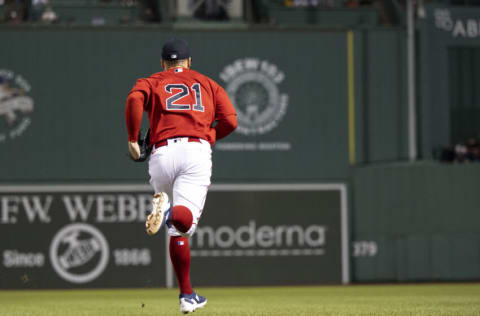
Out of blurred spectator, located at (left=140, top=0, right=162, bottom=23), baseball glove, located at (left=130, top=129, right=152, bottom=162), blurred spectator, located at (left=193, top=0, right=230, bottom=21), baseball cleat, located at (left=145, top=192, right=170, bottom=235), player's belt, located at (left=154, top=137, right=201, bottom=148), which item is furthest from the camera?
blurred spectator, located at (left=140, top=0, right=162, bottom=23)

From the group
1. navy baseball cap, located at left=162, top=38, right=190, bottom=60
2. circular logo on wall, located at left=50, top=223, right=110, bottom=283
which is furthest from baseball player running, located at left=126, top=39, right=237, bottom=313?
circular logo on wall, located at left=50, top=223, right=110, bottom=283

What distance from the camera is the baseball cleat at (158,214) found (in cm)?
573

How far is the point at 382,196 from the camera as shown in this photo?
619 inches

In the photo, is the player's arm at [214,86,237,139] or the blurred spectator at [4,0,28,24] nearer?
the player's arm at [214,86,237,139]

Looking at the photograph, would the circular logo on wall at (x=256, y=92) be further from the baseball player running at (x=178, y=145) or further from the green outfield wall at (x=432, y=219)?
the baseball player running at (x=178, y=145)

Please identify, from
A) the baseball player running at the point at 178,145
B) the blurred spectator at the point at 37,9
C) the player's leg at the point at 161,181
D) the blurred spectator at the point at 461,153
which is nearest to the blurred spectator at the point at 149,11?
the blurred spectator at the point at 37,9

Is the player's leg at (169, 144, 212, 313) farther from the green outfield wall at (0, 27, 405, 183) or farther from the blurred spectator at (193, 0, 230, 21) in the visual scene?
the blurred spectator at (193, 0, 230, 21)

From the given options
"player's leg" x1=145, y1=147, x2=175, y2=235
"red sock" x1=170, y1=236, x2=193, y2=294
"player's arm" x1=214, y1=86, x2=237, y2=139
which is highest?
"player's arm" x1=214, y1=86, x2=237, y2=139

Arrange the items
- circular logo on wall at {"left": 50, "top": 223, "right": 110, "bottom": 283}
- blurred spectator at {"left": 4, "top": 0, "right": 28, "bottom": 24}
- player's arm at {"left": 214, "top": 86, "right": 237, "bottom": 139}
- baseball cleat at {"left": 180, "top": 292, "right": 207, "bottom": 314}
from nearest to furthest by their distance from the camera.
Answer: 1. baseball cleat at {"left": 180, "top": 292, "right": 207, "bottom": 314}
2. player's arm at {"left": 214, "top": 86, "right": 237, "bottom": 139}
3. circular logo on wall at {"left": 50, "top": 223, "right": 110, "bottom": 283}
4. blurred spectator at {"left": 4, "top": 0, "right": 28, "bottom": 24}

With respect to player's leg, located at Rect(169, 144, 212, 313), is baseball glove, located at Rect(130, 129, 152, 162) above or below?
above

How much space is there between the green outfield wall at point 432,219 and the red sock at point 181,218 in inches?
400

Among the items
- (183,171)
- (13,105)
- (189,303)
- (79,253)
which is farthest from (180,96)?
(13,105)

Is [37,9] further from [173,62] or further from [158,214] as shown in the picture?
[158,214]

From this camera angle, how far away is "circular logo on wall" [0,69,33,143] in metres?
15.8
